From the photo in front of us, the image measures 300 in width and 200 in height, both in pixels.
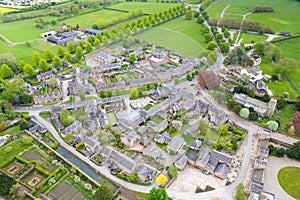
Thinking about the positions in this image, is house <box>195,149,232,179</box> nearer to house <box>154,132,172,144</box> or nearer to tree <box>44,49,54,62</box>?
house <box>154,132,172,144</box>

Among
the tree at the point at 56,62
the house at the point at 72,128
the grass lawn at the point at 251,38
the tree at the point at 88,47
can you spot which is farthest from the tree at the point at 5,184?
the grass lawn at the point at 251,38

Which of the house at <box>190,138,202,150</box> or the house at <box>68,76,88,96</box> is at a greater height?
Result: the house at <box>68,76,88,96</box>

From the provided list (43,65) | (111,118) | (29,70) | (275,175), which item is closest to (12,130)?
(111,118)

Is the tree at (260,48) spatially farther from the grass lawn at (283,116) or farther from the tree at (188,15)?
the tree at (188,15)

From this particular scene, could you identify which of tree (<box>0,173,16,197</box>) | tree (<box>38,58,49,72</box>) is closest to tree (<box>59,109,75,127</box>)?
tree (<box>0,173,16,197</box>)

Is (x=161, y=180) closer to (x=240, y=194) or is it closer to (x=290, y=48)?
(x=240, y=194)
